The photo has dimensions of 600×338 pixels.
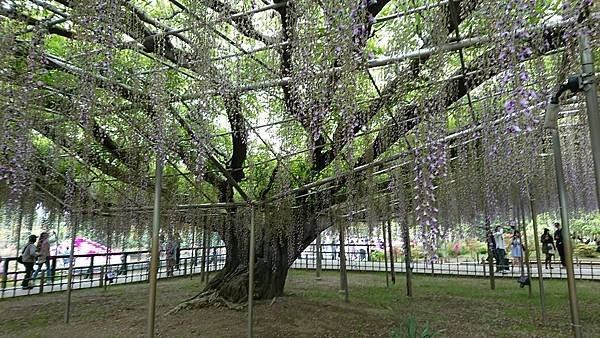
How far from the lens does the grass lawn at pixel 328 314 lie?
467cm

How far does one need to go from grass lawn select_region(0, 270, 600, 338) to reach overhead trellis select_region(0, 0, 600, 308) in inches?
63.6

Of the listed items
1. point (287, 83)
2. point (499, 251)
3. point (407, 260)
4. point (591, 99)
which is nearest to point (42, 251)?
point (407, 260)

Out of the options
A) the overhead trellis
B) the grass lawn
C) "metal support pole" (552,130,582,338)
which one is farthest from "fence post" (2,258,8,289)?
"metal support pole" (552,130,582,338)

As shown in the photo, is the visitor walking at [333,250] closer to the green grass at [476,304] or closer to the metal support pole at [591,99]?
the green grass at [476,304]

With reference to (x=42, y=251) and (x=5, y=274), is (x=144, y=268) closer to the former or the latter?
(x=42, y=251)

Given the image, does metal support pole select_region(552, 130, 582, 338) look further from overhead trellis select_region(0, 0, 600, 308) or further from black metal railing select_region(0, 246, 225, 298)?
black metal railing select_region(0, 246, 225, 298)

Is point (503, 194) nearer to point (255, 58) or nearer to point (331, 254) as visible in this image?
point (255, 58)

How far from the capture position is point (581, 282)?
8.73 m

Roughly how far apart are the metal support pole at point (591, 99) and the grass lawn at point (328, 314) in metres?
2.43

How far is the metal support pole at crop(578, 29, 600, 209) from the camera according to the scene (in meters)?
1.58

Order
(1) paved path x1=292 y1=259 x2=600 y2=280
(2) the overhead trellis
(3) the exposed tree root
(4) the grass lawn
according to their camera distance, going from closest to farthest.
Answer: (2) the overhead trellis → (4) the grass lawn → (3) the exposed tree root → (1) paved path x1=292 y1=259 x2=600 y2=280

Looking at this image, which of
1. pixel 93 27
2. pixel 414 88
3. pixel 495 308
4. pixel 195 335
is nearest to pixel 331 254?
pixel 495 308

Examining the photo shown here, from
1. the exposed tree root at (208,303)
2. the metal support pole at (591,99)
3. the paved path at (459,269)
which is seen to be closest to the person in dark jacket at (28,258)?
the exposed tree root at (208,303)

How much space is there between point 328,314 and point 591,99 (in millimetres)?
4648
